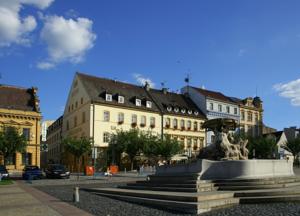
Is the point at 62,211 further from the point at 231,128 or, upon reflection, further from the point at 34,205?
the point at 231,128

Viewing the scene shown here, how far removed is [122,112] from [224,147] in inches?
1644

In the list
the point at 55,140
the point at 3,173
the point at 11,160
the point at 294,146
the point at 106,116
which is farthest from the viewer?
the point at 55,140

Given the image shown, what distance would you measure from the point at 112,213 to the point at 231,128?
43.3 ft

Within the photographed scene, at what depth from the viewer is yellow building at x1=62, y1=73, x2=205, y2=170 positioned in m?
61.7

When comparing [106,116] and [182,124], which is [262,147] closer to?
[182,124]

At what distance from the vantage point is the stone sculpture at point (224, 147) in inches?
933

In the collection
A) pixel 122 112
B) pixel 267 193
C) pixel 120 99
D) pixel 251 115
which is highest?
pixel 120 99

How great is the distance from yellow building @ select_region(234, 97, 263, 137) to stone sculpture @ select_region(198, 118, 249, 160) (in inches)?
2255

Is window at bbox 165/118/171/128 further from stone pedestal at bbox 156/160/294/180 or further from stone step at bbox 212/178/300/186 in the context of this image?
stone step at bbox 212/178/300/186

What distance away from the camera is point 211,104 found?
77750 millimetres

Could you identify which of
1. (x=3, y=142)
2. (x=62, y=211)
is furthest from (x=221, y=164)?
(x=3, y=142)

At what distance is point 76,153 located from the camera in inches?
2197

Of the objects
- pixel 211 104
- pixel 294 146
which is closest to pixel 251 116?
pixel 294 146

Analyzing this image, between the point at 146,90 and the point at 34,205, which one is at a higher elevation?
the point at 146,90
